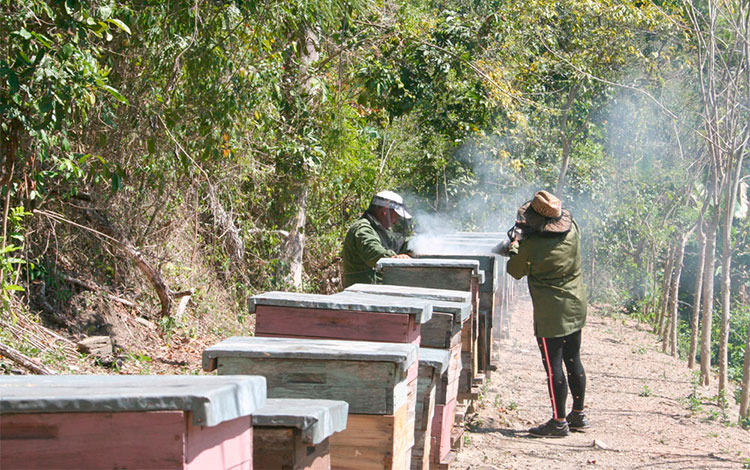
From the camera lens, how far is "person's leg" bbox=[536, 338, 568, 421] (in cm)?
648

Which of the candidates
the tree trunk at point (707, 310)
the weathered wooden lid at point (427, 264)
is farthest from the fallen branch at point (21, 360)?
the tree trunk at point (707, 310)

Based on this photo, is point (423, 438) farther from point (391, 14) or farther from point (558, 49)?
point (558, 49)

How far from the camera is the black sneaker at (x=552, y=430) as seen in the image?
6555 millimetres

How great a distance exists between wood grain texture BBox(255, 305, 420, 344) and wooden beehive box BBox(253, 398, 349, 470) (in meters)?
1.15

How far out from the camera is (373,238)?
650 centimetres

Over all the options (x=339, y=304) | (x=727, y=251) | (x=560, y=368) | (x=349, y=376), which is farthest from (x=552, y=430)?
(x=349, y=376)

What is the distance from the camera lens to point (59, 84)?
5.21 meters

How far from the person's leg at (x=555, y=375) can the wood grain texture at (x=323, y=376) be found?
3.58m

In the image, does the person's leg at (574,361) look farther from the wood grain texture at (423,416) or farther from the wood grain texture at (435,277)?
the wood grain texture at (423,416)

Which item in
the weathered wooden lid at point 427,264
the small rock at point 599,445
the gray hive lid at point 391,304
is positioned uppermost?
the weathered wooden lid at point 427,264

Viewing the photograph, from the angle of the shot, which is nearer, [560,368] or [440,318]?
[440,318]

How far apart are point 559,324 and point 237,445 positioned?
15.1ft

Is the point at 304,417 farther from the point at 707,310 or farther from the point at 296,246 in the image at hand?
the point at 296,246

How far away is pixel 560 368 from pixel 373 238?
6.06 ft
